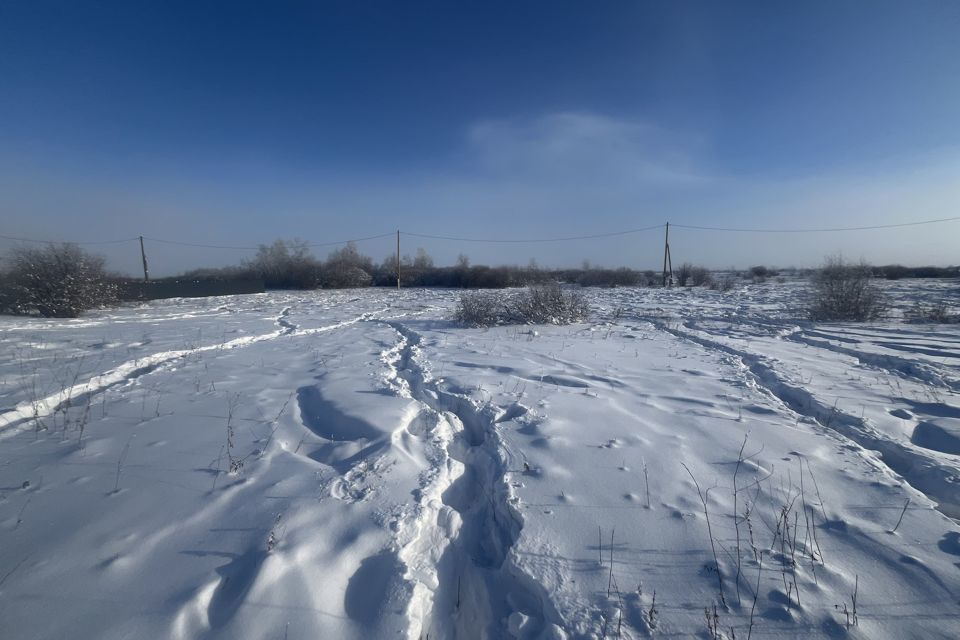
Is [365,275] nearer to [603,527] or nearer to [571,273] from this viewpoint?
[571,273]

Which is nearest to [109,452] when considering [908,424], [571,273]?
[908,424]

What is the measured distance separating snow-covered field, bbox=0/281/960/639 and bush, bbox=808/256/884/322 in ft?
23.3

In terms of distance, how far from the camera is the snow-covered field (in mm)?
1901

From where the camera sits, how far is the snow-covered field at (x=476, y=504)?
6.24ft

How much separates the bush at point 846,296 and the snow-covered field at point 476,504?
23.3 ft

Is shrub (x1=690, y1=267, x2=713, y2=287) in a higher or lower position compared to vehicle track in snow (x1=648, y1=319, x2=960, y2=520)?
higher

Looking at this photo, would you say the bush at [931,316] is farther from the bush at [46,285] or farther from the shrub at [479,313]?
the bush at [46,285]

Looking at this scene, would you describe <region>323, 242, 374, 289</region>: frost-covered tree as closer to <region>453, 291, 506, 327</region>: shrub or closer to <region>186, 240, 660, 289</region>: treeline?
<region>186, 240, 660, 289</region>: treeline

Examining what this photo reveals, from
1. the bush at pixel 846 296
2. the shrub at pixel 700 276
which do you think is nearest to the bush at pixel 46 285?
the bush at pixel 846 296

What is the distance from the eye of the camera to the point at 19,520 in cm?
238

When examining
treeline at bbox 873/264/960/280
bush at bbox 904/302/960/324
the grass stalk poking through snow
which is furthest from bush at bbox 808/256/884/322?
treeline at bbox 873/264/960/280

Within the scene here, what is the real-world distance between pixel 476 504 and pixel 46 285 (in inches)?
693

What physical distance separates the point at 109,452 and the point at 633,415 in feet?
16.9

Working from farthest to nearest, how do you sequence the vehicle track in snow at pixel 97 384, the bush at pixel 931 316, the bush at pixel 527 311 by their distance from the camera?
the bush at pixel 527 311 < the bush at pixel 931 316 < the vehicle track in snow at pixel 97 384
